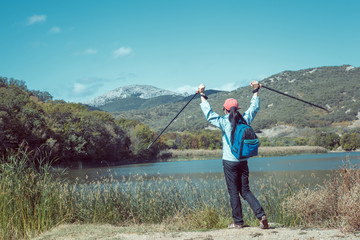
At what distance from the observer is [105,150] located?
51969mm

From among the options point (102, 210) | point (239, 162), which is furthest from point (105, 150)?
point (239, 162)

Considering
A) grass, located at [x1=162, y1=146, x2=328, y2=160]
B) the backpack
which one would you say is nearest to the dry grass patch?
the backpack

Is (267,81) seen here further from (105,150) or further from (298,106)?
(105,150)

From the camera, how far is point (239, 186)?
5668 mm

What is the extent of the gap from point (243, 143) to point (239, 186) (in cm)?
72

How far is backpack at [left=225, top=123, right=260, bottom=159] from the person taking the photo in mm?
5398

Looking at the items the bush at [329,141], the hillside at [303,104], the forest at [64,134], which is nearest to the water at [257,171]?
the forest at [64,134]

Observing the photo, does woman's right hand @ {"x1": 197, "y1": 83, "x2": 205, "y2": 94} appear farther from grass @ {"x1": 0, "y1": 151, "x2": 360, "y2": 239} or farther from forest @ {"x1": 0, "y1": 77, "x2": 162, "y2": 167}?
forest @ {"x1": 0, "y1": 77, "x2": 162, "y2": 167}

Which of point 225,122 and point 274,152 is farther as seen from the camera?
point 274,152

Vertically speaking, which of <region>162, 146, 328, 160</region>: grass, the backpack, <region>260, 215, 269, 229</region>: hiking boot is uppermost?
the backpack

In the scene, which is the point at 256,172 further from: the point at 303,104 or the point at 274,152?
the point at 303,104

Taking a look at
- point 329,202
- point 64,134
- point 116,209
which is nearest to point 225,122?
point 329,202

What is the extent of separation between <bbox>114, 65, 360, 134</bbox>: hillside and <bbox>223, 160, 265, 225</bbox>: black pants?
264 ft

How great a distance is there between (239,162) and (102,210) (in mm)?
3877
